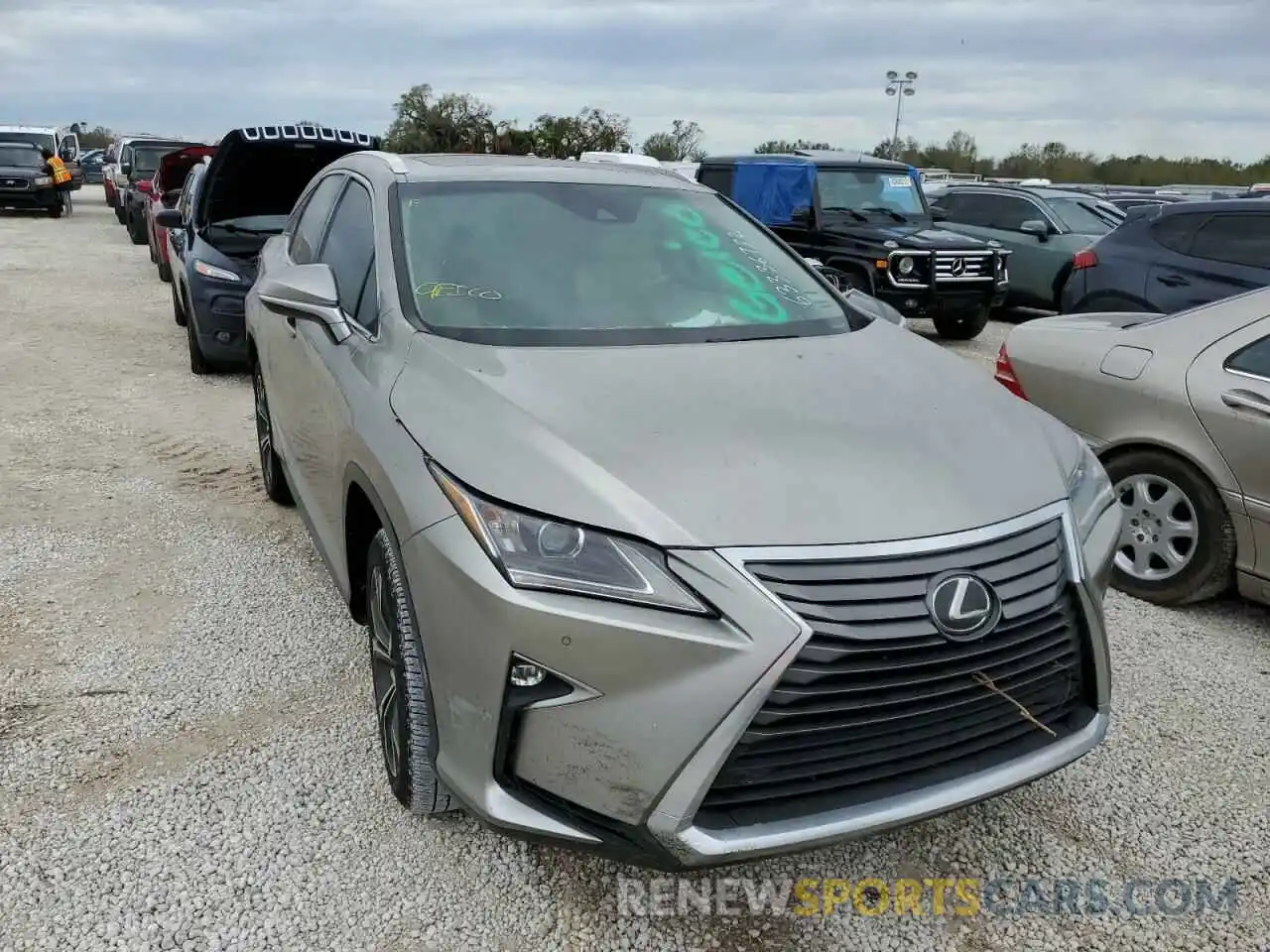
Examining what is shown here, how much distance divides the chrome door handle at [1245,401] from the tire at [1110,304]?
384cm

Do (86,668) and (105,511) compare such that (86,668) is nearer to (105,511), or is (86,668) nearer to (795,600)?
(105,511)

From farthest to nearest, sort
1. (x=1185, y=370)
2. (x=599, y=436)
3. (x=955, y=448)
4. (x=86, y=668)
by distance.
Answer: (x=1185, y=370)
(x=86, y=668)
(x=955, y=448)
(x=599, y=436)

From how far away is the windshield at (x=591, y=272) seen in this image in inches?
Result: 120

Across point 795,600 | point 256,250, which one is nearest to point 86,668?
point 795,600

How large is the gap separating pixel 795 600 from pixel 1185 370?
2928 mm

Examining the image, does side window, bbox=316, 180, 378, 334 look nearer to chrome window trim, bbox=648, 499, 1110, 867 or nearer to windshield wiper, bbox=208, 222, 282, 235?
chrome window trim, bbox=648, 499, 1110, 867

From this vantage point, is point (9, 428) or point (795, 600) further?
point (9, 428)

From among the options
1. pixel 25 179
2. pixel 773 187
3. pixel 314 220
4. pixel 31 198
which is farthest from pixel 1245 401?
pixel 31 198

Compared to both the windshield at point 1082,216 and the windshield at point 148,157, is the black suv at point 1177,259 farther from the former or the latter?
the windshield at point 148,157

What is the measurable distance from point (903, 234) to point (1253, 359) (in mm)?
6823

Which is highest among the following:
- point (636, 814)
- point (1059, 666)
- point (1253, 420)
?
point (1253, 420)

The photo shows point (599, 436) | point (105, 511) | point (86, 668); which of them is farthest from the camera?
point (105, 511)

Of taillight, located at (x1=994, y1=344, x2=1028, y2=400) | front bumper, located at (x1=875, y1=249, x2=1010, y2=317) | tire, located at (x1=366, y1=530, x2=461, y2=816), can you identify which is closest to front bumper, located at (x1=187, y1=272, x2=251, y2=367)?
taillight, located at (x1=994, y1=344, x2=1028, y2=400)

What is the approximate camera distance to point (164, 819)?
2703mm
